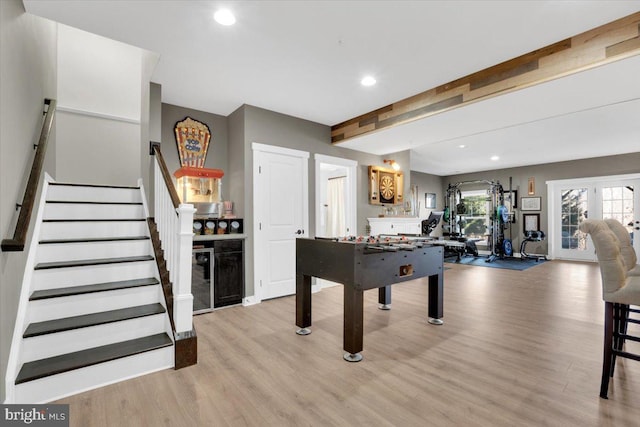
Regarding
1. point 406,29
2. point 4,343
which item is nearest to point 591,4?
point 406,29

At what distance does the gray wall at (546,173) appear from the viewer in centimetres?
707

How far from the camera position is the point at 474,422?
163 centimetres

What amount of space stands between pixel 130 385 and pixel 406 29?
335 centimetres

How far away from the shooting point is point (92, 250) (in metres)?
2.67

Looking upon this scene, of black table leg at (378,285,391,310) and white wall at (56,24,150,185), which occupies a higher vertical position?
white wall at (56,24,150,185)

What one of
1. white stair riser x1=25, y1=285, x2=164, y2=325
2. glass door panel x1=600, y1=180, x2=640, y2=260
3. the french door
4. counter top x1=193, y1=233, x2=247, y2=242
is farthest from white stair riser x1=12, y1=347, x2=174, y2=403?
glass door panel x1=600, y1=180, x2=640, y2=260

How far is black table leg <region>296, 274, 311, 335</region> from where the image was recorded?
294cm

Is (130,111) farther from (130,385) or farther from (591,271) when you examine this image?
(591,271)

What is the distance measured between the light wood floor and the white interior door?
0.80 m

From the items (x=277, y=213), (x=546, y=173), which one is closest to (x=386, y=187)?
(x=277, y=213)

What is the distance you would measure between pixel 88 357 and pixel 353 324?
1886 millimetres

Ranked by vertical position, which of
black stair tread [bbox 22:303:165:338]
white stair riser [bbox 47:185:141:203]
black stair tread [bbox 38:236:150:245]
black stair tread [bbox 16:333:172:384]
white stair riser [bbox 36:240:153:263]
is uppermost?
white stair riser [bbox 47:185:141:203]

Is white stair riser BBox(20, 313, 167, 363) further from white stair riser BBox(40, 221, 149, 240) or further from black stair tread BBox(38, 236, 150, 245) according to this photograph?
white stair riser BBox(40, 221, 149, 240)

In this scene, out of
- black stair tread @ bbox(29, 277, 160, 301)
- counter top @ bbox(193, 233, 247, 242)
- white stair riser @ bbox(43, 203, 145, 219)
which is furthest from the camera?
counter top @ bbox(193, 233, 247, 242)
